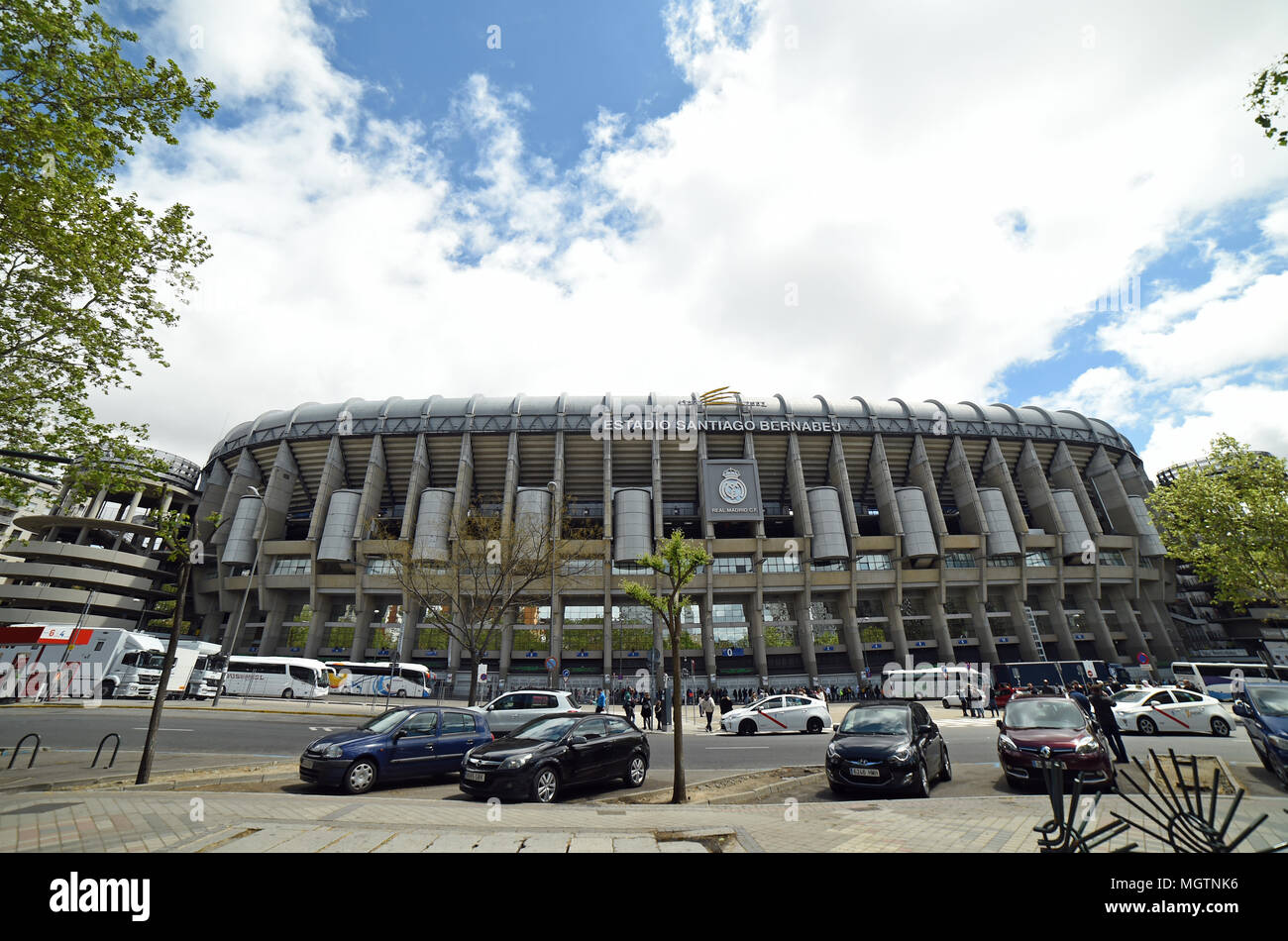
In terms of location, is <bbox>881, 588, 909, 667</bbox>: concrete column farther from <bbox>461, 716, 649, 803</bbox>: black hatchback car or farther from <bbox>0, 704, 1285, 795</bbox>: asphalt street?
<bbox>461, 716, 649, 803</bbox>: black hatchback car

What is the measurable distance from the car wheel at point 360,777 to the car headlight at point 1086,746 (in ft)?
40.7

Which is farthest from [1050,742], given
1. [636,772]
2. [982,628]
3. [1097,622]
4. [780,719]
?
[1097,622]

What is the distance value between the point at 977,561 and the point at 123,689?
57721 mm

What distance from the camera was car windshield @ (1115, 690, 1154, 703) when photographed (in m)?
17.9

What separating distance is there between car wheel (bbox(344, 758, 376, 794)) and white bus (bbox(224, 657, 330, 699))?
3012 centimetres

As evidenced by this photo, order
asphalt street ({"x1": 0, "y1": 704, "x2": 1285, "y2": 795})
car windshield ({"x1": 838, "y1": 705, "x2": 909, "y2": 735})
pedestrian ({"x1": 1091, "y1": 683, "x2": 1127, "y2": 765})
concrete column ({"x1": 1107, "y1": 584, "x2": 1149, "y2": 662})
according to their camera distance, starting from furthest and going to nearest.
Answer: concrete column ({"x1": 1107, "y1": 584, "x2": 1149, "y2": 662})
asphalt street ({"x1": 0, "y1": 704, "x2": 1285, "y2": 795})
pedestrian ({"x1": 1091, "y1": 683, "x2": 1127, "y2": 765})
car windshield ({"x1": 838, "y1": 705, "x2": 909, "y2": 735})

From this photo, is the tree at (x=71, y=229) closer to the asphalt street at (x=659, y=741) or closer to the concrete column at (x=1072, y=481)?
the asphalt street at (x=659, y=741)

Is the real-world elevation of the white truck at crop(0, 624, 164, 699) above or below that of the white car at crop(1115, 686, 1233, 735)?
above

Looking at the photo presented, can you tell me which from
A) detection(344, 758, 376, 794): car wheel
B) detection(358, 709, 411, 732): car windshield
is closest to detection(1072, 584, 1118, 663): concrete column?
detection(358, 709, 411, 732): car windshield

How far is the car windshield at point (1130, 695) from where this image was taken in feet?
58.8

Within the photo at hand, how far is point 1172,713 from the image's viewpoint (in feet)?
→ 57.1

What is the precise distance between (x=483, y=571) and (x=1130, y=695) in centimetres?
2982
